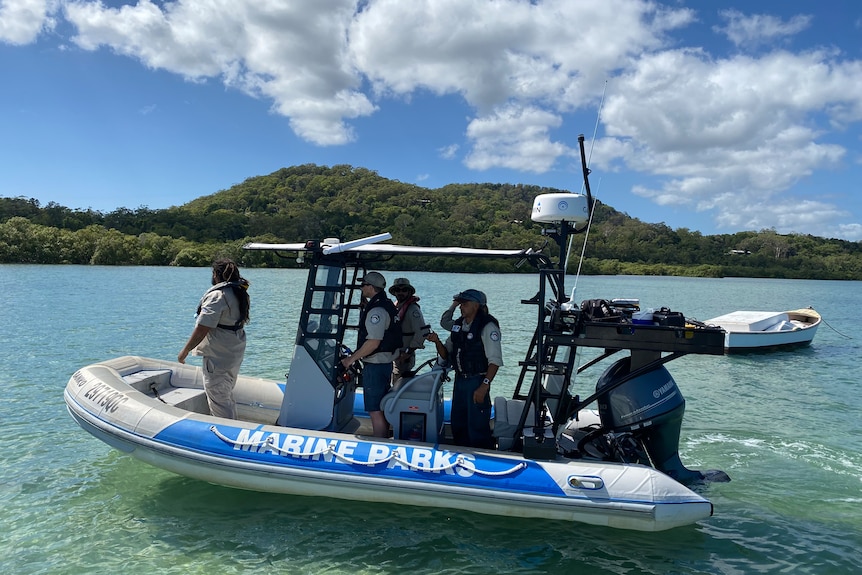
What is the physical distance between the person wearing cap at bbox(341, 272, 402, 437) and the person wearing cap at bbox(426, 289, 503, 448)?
0.37 meters

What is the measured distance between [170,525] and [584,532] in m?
3.52

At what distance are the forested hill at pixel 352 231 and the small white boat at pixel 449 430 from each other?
49956 mm

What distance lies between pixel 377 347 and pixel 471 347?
2.66 feet

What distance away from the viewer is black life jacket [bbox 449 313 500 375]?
15.8 feet

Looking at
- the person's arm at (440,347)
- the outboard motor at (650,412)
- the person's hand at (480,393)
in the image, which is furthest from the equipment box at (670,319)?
the person's arm at (440,347)

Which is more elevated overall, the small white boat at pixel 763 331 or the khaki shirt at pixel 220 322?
the khaki shirt at pixel 220 322

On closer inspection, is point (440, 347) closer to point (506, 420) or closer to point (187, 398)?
point (506, 420)

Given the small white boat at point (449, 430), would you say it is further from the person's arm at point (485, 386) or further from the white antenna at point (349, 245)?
the person's arm at point (485, 386)

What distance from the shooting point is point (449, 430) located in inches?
227

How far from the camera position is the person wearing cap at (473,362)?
15.6 ft

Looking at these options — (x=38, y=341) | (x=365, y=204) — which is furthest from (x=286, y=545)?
(x=365, y=204)

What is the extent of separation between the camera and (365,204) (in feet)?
346

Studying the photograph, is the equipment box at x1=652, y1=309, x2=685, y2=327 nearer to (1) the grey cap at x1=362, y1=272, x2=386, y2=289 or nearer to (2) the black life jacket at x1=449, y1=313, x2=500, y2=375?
(2) the black life jacket at x1=449, y1=313, x2=500, y2=375

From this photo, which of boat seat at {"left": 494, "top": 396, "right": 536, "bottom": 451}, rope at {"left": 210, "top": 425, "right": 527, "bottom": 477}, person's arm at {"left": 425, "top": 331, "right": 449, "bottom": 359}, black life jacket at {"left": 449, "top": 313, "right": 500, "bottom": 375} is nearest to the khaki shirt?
rope at {"left": 210, "top": 425, "right": 527, "bottom": 477}
